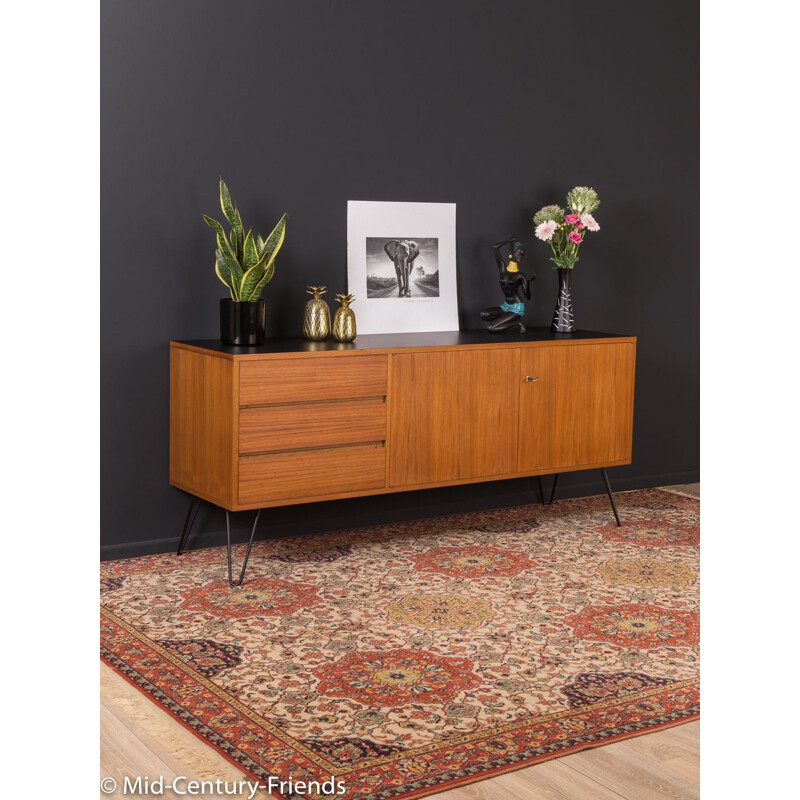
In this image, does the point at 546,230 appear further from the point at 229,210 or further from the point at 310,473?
the point at 310,473

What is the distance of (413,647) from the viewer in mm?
3029

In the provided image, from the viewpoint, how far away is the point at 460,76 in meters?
4.61

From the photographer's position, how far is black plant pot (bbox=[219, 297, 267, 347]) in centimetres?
374

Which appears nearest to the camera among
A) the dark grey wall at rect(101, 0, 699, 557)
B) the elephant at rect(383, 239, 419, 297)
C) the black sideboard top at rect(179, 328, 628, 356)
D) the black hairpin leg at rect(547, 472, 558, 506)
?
the black sideboard top at rect(179, 328, 628, 356)

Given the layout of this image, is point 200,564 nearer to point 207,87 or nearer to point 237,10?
point 207,87

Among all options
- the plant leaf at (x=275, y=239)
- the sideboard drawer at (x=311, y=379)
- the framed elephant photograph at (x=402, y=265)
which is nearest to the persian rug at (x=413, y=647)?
the sideboard drawer at (x=311, y=379)

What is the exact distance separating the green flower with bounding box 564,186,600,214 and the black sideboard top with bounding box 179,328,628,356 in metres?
0.58

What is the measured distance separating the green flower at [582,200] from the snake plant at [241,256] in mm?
1587

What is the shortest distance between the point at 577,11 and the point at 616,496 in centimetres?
Result: 249

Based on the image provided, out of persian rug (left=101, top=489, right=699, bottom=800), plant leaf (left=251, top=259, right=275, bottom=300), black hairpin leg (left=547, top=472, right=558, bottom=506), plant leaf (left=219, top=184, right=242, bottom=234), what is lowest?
persian rug (left=101, top=489, right=699, bottom=800)

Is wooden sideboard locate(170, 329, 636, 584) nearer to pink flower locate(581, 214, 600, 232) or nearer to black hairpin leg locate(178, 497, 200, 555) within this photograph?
black hairpin leg locate(178, 497, 200, 555)

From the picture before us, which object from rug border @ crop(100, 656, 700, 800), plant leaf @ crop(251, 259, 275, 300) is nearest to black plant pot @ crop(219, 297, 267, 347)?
plant leaf @ crop(251, 259, 275, 300)

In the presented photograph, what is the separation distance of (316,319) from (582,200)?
4.99 ft
